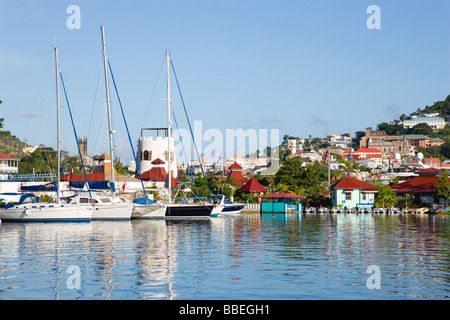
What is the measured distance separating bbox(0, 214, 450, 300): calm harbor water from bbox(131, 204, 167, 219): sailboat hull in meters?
17.6

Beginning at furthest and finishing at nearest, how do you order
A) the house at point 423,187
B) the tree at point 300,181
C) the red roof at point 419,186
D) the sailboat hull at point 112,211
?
the tree at point 300,181 < the red roof at point 419,186 < the house at point 423,187 < the sailboat hull at point 112,211

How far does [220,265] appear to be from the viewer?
28094 mm

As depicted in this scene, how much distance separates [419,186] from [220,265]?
82.8 metres

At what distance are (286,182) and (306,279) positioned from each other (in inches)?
3253

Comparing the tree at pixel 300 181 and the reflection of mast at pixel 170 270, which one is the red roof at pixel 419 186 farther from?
the reflection of mast at pixel 170 270

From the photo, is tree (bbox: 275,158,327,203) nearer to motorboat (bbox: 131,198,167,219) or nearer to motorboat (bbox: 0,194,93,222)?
motorboat (bbox: 131,198,167,219)

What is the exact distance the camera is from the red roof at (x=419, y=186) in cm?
10135

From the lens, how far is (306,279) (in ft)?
78.4

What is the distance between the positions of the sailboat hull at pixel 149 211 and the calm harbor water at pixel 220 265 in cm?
1764

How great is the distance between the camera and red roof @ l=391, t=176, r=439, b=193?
101 metres

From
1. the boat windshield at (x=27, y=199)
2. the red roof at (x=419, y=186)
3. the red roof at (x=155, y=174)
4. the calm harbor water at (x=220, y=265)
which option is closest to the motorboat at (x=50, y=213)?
the boat windshield at (x=27, y=199)

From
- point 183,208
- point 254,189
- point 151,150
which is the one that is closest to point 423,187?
point 254,189

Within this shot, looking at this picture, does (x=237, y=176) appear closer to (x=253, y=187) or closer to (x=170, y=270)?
(x=253, y=187)

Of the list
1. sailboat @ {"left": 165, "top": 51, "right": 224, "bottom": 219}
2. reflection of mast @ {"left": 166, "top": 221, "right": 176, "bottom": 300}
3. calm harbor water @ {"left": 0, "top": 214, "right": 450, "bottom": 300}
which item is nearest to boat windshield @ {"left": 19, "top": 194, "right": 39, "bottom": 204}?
sailboat @ {"left": 165, "top": 51, "right": 224, "bottom": 219}
